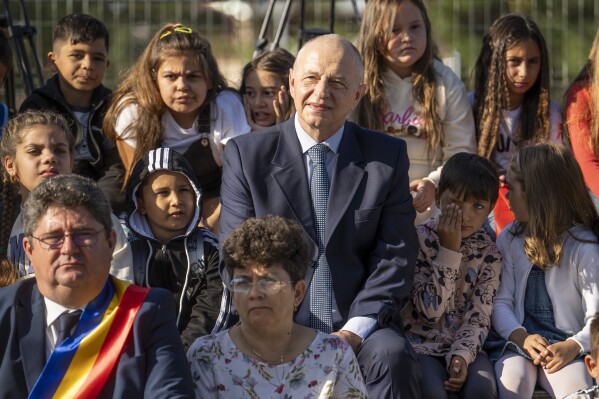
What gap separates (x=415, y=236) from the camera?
4434 millimetres

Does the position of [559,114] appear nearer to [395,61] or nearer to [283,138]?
[395,61]

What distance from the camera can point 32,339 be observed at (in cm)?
352

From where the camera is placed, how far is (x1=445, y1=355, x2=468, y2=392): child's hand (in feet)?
14.6

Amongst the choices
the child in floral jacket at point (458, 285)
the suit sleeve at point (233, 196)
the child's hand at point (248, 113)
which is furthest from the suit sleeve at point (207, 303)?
the child's hand at point (248, 113)

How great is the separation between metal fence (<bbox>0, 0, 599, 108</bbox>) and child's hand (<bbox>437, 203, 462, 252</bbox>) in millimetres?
3867

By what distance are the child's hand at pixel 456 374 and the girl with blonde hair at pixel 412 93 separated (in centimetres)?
135

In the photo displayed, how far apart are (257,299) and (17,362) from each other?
0.80m

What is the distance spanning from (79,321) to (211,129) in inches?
82.1

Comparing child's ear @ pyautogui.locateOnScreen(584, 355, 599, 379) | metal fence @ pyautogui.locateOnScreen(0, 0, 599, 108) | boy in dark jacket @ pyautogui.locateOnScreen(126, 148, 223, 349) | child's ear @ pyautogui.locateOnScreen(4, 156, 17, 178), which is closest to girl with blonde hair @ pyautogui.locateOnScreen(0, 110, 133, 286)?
child's ear @ pyautogui.locateOnScreen(4, 156, 17, 178)

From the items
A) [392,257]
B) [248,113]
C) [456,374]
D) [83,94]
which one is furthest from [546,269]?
[83,94]

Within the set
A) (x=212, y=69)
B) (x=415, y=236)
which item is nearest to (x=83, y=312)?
(x=415, y=236)

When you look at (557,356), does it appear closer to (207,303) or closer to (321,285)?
(321,285)

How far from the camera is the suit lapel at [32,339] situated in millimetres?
3506

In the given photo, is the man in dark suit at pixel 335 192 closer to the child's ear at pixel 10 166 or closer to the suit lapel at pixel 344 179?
the suit lapel at pixel 344 179
